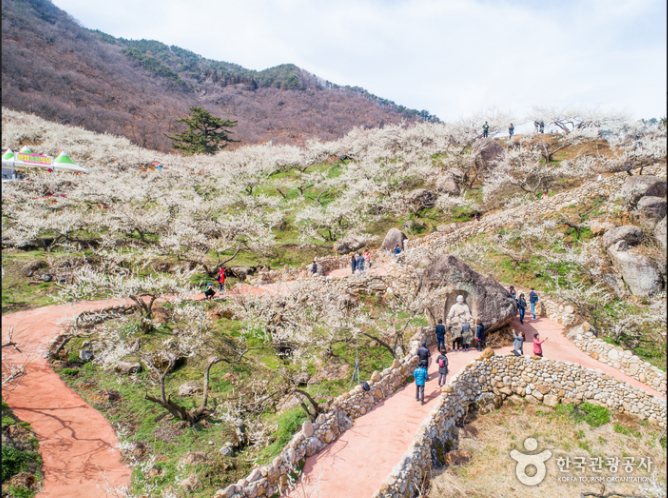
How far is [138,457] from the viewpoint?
10805 millimetres

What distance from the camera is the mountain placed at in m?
74.8

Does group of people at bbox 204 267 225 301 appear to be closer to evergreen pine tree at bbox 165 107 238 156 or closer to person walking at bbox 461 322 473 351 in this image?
person walking at bbox 461 322 473 351

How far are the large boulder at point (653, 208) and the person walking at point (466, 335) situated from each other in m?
13.8

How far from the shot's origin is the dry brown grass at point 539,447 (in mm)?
10328

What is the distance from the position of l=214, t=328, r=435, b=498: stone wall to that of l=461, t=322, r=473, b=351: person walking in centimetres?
247

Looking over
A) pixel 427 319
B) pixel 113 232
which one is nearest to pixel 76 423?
pixel 427 319

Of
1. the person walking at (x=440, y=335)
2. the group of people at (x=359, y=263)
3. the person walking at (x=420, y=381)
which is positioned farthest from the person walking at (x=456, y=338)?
the group of people at (x=359, y=263)

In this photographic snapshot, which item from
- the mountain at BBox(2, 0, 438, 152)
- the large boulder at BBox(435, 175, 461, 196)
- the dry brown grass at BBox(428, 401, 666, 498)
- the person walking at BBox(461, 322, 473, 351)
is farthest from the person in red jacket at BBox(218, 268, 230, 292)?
the mountain at BBox(2, 0, 438, 152)

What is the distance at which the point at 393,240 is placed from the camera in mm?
27469

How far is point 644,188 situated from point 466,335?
16.1m

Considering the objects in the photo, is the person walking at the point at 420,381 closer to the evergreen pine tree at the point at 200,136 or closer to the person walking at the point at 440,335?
the person walking at the point at 440,335

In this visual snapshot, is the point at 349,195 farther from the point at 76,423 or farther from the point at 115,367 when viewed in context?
the point at 76,423

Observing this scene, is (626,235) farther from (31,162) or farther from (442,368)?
(31,162)

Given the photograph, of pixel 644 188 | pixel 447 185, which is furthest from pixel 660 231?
pixel 447 185
